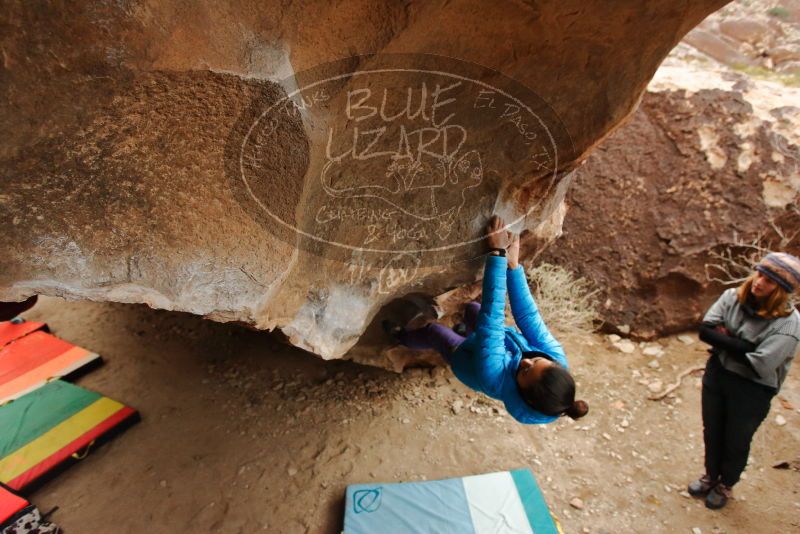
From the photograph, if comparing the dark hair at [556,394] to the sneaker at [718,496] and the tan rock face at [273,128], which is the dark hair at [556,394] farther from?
the sneaker at [718,496]

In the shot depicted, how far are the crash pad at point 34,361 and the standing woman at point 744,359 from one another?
147 inches

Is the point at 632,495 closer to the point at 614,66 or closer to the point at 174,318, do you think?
the point at 614,66

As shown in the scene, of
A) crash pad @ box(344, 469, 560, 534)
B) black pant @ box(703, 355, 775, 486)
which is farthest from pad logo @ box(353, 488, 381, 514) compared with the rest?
black pant @ box(703, 355, 775, 486)

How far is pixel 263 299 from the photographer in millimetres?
1602

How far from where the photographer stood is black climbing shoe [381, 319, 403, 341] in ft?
8.71

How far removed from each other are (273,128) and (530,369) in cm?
116

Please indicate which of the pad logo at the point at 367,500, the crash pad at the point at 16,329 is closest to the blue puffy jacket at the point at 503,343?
the pad logo at the point at 367,500

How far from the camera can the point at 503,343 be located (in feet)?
5.93

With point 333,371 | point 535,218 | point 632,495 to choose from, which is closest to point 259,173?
point 535,218

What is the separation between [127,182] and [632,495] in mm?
2748

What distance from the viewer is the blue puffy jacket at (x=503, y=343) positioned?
67.5 inches

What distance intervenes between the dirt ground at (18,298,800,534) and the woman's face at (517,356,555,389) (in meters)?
1.07

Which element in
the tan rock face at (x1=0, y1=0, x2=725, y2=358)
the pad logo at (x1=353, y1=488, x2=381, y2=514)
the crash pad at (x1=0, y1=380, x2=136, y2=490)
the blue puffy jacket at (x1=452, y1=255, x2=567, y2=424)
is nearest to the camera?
the tan rock face at (x1=0, y1=0, x2=725, y2=358)

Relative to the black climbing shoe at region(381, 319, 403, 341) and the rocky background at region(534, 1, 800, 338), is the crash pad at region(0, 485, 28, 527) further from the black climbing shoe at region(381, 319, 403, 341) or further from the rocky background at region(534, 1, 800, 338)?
the rocky background at region(534, 1, 800, 338)
